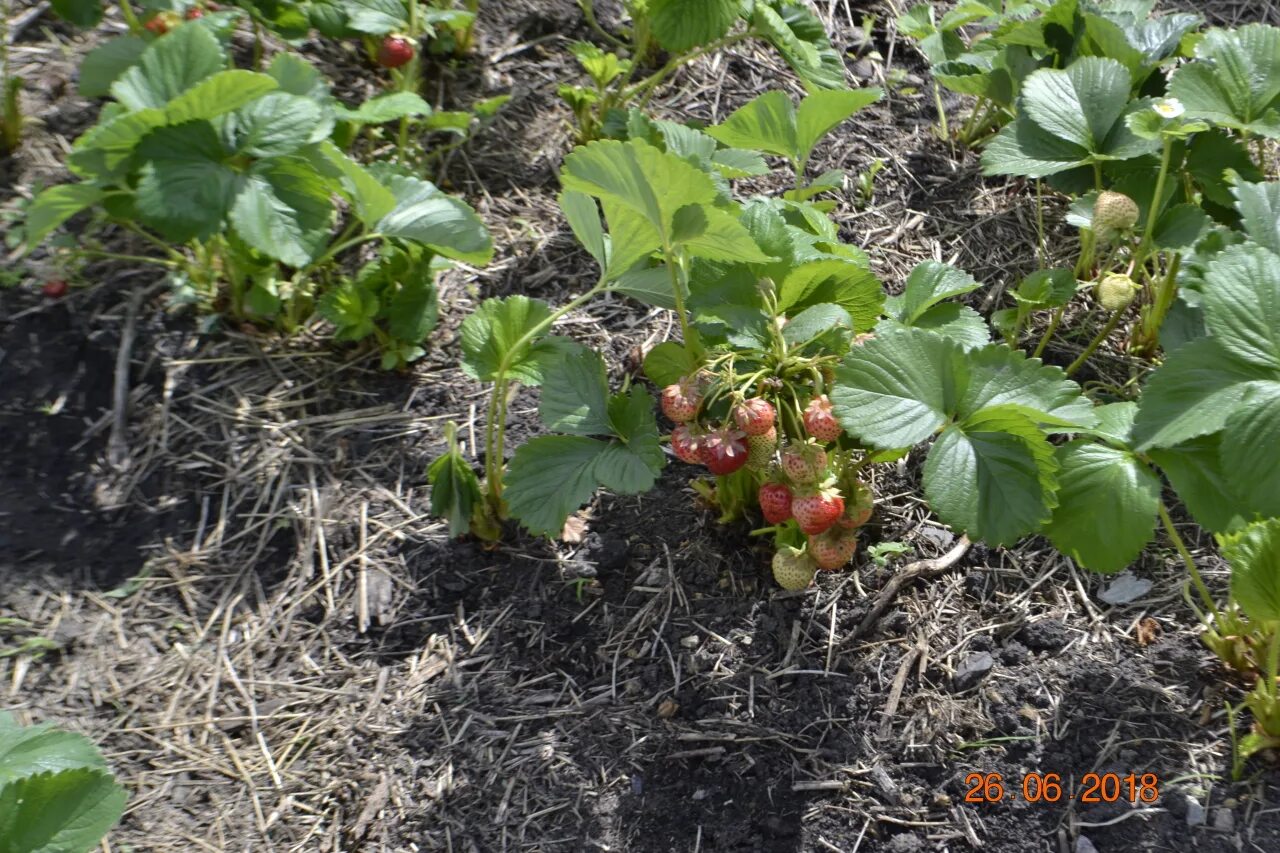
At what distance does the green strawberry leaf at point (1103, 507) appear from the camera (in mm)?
1456

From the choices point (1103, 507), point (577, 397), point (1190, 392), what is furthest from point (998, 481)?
point (577, 397)

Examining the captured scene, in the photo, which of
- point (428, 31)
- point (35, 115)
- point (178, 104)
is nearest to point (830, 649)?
point (178, 104)

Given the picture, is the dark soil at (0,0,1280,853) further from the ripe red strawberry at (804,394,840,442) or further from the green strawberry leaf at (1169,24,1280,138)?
the green strawberry leaf at (1169,24,1280,138)

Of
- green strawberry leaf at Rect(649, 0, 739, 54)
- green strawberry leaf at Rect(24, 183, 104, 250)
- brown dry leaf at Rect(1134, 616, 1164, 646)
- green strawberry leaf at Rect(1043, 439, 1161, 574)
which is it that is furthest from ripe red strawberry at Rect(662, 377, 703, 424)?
green strawberry leaf at Rect(24, 183, 104, 250)

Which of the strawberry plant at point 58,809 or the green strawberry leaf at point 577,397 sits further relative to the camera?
the green strawberry leaf at point 577,397

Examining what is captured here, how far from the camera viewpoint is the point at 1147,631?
173cm

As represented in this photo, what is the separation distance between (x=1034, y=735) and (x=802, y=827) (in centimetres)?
38

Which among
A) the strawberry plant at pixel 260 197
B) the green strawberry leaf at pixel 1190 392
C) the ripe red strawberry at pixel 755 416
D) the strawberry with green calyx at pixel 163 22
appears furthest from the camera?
the strawberry with green calyx at pixel 163 22

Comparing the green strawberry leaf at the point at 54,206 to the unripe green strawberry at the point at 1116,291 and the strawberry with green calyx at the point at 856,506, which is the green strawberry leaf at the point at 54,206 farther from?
the unripe green strawberry at the point at 1116,291

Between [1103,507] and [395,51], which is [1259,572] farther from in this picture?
[395,51]

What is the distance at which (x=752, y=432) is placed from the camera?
1.50 meters

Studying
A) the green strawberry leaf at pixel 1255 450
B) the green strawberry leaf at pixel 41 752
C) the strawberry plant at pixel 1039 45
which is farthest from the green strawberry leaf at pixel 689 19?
the green strawberry leaf at pixel 41 752

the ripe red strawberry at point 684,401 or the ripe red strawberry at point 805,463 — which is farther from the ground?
the ripe red strawberry at point 684,401

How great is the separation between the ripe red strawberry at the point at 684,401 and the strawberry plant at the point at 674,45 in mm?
928
